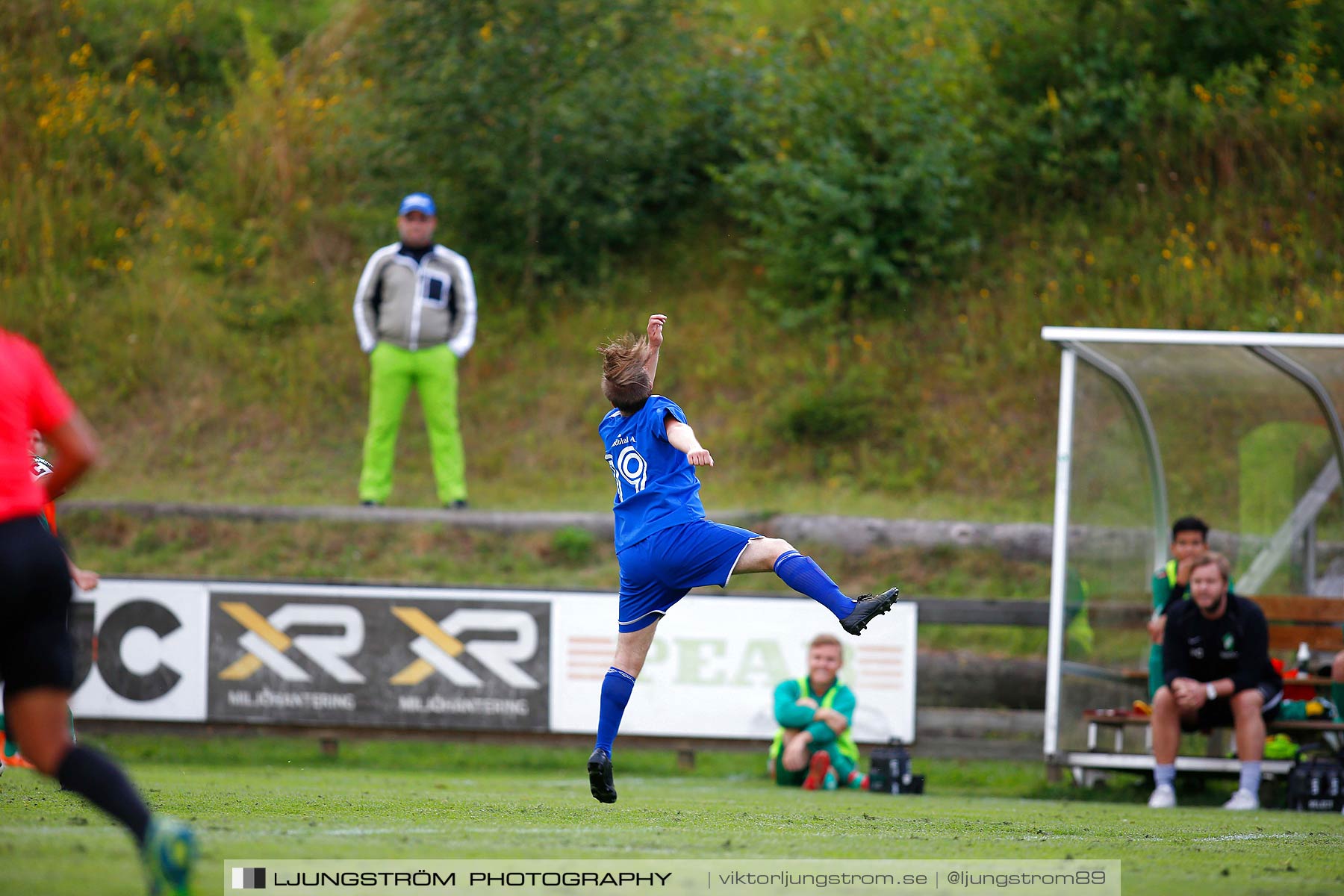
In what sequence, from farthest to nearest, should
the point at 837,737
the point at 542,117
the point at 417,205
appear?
1. the point at 542,117
2. the point at 417,205
3. the point at 837,737

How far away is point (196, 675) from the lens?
10805mm

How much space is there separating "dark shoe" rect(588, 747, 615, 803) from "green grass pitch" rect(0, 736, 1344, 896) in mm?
116

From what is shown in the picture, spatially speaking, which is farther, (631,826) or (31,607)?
(631,826)

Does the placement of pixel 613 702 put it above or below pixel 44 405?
below

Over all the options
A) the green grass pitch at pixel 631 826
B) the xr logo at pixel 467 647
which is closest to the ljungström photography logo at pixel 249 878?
the green grass pitch at pixel 631 826

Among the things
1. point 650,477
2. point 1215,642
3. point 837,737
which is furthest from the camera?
point 837,737

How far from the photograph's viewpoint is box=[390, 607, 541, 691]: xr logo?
1071 centimetres

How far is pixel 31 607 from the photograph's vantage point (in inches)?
154

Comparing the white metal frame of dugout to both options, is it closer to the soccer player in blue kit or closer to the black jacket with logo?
the black jacket with logo

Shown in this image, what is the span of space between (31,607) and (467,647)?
22.7 feet

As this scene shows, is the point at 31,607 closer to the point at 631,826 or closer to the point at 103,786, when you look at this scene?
the point at 103,786

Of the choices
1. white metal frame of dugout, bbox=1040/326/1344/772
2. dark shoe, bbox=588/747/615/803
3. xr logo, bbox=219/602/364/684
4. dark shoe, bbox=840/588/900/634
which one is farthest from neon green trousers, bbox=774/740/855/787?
dark shoe, bbox=840/588/900/634

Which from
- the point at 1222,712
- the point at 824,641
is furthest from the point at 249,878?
the point at 1222,712

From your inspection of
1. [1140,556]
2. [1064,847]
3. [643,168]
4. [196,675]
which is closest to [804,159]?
[643,168]
